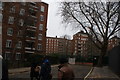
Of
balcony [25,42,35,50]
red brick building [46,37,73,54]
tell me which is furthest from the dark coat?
red brick building [46,37,73,54]

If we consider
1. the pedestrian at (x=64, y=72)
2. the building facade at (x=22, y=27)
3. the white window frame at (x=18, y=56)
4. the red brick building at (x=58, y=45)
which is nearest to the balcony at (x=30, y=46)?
the building facade at (x=22, y=27)

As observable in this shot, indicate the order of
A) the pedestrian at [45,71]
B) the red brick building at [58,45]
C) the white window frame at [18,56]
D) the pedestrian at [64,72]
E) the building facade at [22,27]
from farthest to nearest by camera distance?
the red brick building at [58,45] → the white window frame at [18,56] → the building facade at [22,27] → the pedestrian at [45,71] → the pedestrian at [64,72]

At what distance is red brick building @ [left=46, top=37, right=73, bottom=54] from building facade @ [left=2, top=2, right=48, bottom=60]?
28.1 metres

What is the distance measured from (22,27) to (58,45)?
65511 millimetres

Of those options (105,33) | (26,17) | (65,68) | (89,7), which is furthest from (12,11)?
(65,68)

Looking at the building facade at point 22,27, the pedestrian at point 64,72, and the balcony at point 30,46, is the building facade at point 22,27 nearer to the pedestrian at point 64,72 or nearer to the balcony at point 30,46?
the balcony at point 30,46

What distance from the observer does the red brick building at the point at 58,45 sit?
333ft

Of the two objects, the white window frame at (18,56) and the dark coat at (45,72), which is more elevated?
the dark coat at (45,72)

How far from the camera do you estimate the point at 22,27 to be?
44.2 meters

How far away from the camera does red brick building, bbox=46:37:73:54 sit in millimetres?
101506

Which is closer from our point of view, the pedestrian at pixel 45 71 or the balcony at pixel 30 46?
the pedestrian at pixel 45 71

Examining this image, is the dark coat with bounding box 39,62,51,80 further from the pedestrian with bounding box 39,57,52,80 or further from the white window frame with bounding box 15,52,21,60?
Answer: the white window frame with bounding box 15,52,21,60

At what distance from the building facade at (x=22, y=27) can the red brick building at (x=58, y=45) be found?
28150 mm

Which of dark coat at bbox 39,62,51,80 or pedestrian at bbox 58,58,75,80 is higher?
pedestrian at bbox 58,58,75,80
